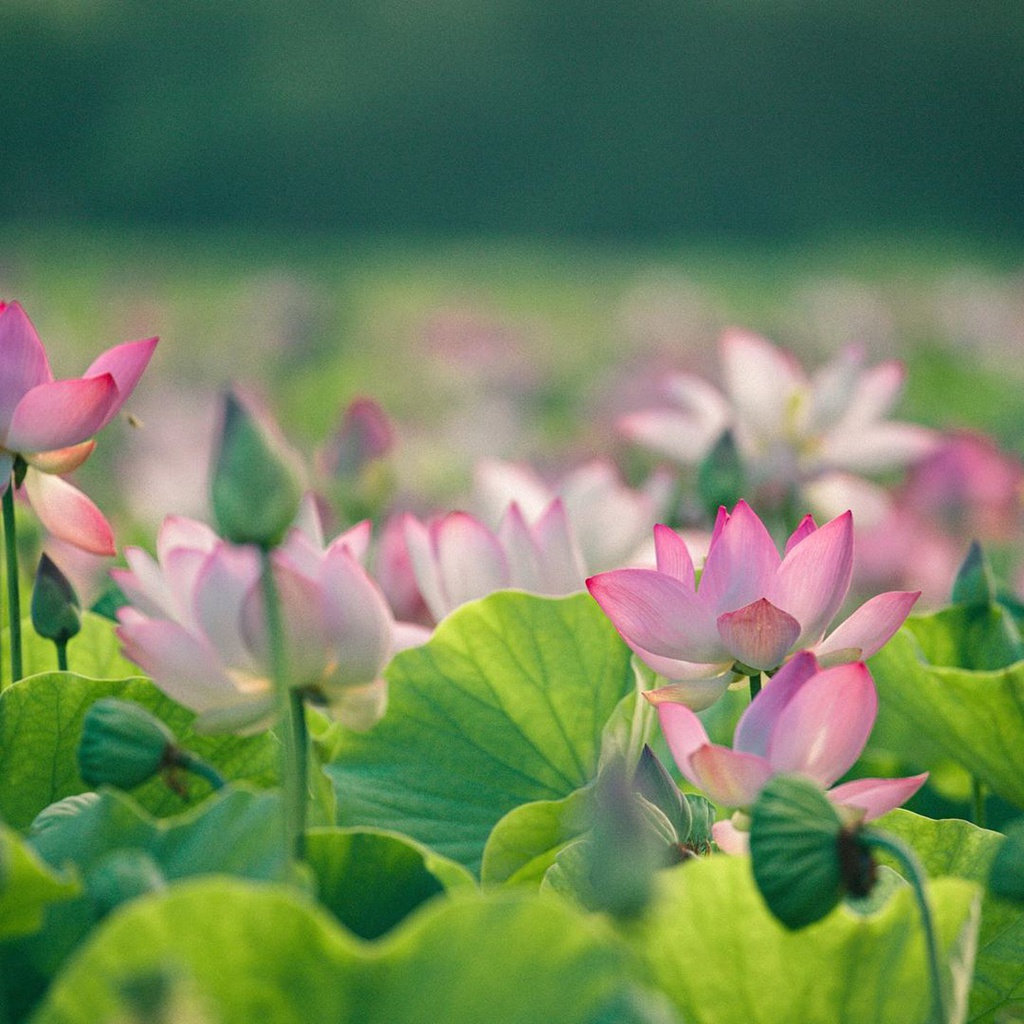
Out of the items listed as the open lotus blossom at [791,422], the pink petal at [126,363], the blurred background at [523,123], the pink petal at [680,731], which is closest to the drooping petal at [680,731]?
the pink petal at [680,731]

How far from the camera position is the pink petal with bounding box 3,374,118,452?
410mm

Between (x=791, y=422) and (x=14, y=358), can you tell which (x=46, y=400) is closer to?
(x=14, y=358)

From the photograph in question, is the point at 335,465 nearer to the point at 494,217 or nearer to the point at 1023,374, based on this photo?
the point at 1023,374

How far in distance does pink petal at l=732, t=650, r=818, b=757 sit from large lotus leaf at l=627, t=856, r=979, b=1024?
39 millimetres

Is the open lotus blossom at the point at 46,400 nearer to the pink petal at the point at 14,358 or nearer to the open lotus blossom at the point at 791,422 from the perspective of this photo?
the pink petal at the point at 14,358

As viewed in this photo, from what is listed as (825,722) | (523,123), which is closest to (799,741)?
(825,722)

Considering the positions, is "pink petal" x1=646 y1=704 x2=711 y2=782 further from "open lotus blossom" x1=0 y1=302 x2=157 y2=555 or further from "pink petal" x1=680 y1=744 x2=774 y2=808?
"open lotus blossom" x1=0 y1=302 x2=157 y2=555

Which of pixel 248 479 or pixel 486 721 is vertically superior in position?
pixel 248 479

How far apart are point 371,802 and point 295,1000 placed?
0.70 feet

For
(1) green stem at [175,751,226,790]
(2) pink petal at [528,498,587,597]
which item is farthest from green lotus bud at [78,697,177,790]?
(2) pink petal at [528,498,587,597]

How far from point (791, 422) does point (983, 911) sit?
461 mm

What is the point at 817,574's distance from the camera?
15.7 inches

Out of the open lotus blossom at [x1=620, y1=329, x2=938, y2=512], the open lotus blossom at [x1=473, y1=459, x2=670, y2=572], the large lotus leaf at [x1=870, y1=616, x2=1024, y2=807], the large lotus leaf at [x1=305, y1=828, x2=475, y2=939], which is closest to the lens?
the large lotus leaf at [x1=305, y1=828, x2=475, y2=939]

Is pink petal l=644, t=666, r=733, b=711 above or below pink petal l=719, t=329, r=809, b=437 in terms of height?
above
